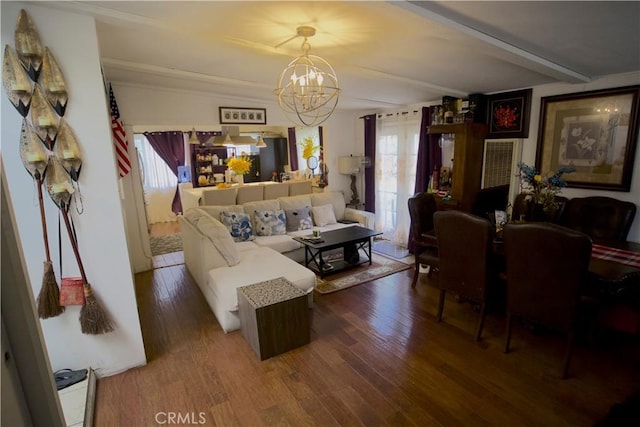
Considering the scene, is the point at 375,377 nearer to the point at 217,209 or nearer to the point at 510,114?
the point at 217,209

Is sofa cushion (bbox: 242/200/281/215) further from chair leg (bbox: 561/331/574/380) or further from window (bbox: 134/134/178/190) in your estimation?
chair leg (bbox: 561/331/574/380)

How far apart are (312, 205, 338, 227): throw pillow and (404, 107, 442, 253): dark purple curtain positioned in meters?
1.31

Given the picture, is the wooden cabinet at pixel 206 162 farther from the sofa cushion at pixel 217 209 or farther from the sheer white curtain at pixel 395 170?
the sheer white curtain at pixel 395 170

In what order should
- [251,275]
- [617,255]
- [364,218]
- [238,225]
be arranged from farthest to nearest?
[364,218], [238,225], [251,275], [617,255]

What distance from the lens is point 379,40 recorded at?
2256mm

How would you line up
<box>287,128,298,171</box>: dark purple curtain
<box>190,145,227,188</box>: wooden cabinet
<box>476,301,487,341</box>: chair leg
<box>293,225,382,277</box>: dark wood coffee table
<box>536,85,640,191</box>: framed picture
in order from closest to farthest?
<box>476,301,487,341</box>: chair leg, <box>536,85,640,191</box>: framed picture, <box>293,225,382,277</box>: dark wood coffee table, <box>190,145,227,188</box>: wooden cabinet, <box>287,128,298,171</box>: dark purple curtain

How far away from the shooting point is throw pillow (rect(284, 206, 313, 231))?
16.1ft

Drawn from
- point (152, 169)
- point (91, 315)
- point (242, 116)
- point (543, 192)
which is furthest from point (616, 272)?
point (152, 169)

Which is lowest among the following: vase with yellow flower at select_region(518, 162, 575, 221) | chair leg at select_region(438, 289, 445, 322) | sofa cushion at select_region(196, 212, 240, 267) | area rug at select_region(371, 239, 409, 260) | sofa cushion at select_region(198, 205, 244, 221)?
area rug at select_region(371, 239, 409, 260)

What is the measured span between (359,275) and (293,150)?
5188mm

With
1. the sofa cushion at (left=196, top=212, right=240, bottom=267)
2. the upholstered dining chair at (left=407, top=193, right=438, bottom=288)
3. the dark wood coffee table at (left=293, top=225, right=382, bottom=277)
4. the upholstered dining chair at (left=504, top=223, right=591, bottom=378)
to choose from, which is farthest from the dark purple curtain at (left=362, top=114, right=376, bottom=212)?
the upholstered dining chair at (left=504, top=223, right=591, bottom=378)

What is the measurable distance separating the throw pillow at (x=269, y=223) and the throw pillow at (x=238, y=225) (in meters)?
0.18

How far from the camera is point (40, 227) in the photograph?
6.64ft

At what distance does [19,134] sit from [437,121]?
174 inches
